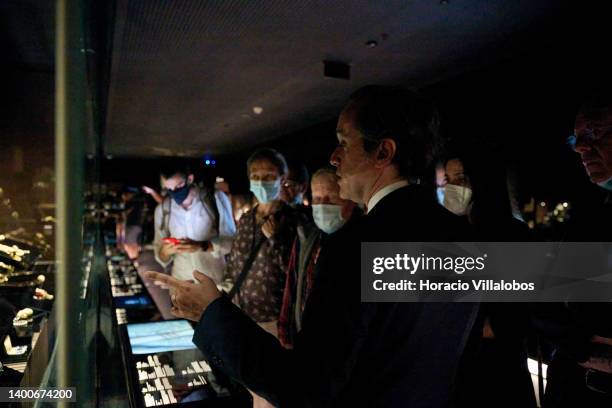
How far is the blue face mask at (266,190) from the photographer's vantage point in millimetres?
2750

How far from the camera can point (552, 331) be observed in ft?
5.46

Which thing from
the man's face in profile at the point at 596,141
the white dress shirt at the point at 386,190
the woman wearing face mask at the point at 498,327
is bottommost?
the woman wearing face mask at the point at 498,327

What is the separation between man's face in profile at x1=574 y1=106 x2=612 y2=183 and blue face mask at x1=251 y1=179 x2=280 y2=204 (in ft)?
Result: 5.25

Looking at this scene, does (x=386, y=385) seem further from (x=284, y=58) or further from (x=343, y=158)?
(x=284, y=58)

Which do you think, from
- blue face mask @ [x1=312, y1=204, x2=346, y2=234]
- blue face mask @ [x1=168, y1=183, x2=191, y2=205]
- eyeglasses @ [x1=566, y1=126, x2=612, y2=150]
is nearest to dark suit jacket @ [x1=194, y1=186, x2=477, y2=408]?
eyeglasses @ [x1=566, y1=126, x2=612, y2=150]

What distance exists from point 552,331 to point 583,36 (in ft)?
9.55

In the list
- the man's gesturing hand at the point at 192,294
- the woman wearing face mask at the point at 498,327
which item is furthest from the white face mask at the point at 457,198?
the man's gesturing hand at the point at 192,294

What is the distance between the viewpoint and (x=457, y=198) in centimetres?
274

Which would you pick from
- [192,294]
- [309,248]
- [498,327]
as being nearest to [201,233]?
[309,248]

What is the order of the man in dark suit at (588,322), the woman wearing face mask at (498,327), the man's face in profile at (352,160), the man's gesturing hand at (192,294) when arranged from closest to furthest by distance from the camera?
1. the man's gesturing hand at (192,294)
2. the man's face in profile at (352,160)
3. the man in dark suit at (588,322)
4. the woman wearing face mask at (498,327)

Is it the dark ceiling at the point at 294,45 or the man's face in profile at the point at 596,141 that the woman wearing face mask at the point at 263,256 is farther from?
the dark ceiling at the point at 294,45

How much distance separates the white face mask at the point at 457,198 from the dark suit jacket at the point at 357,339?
1.71m

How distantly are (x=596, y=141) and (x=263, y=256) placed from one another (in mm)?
1667

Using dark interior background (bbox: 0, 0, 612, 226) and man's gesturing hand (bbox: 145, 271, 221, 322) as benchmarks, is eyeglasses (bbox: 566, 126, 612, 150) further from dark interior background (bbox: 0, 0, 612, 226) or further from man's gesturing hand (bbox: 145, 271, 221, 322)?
man's gesturing hand (bbox: 145, 271, 221, 322)
